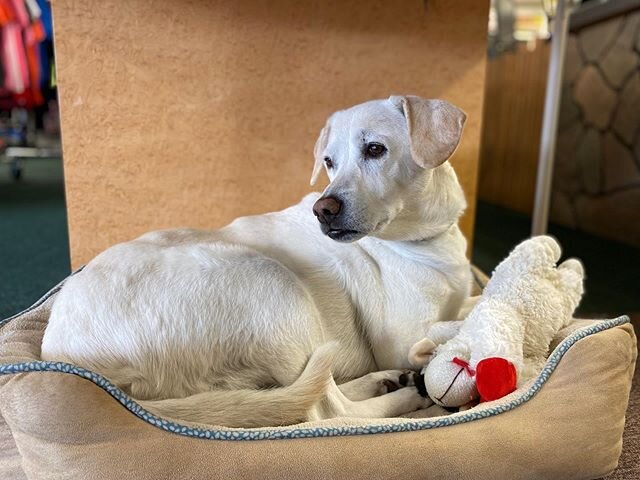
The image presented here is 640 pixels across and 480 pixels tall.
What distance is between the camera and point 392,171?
117cm

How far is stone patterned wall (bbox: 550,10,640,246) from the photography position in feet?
11.0

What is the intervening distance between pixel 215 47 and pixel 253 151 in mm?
363

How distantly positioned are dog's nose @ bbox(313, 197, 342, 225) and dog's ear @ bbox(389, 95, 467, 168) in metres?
0.20

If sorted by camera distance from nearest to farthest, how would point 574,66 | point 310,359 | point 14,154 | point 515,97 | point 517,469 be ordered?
point 517,469 < point 310,359 < point 574,66 < point 515,97 < point 14,154

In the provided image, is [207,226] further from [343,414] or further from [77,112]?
[343,414]

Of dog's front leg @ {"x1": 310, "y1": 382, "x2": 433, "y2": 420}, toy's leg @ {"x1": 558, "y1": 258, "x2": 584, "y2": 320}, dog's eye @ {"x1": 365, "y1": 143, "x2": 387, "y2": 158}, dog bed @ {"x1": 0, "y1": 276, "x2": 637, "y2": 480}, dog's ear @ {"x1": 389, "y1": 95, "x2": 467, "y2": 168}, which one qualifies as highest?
dog's ear @ {"x1": 389, "y1": 95, "x2": 467, "y2": 168}

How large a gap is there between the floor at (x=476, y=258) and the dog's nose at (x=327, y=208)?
0.73 meters

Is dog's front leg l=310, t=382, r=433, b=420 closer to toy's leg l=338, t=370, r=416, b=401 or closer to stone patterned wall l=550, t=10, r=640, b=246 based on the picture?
toy's leg l=338, t=370, r=416, b=401

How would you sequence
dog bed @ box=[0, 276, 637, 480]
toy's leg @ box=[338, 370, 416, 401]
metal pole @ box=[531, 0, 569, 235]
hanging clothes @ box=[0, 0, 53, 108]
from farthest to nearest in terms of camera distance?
hanging clothes @ box=[0, 0, 53, 108] → metal pole @ box=[531, 0, 569, 235] → toy's leg @ box=[338, 370, 416, 401] → dog bed @ box=[0, 276, 637, 480]

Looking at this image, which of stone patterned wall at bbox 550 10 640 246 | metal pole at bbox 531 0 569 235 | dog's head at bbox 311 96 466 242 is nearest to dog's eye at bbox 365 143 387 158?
dog's head at bbox 311 96 466 242

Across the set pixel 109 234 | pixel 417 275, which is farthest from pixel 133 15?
pixel 417 275

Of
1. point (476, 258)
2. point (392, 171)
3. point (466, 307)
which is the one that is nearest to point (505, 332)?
point (466, 307)

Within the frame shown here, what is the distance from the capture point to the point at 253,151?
1896 millimetres

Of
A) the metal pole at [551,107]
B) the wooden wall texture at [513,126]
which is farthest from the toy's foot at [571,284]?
the wooden wall texture at [513,126]
